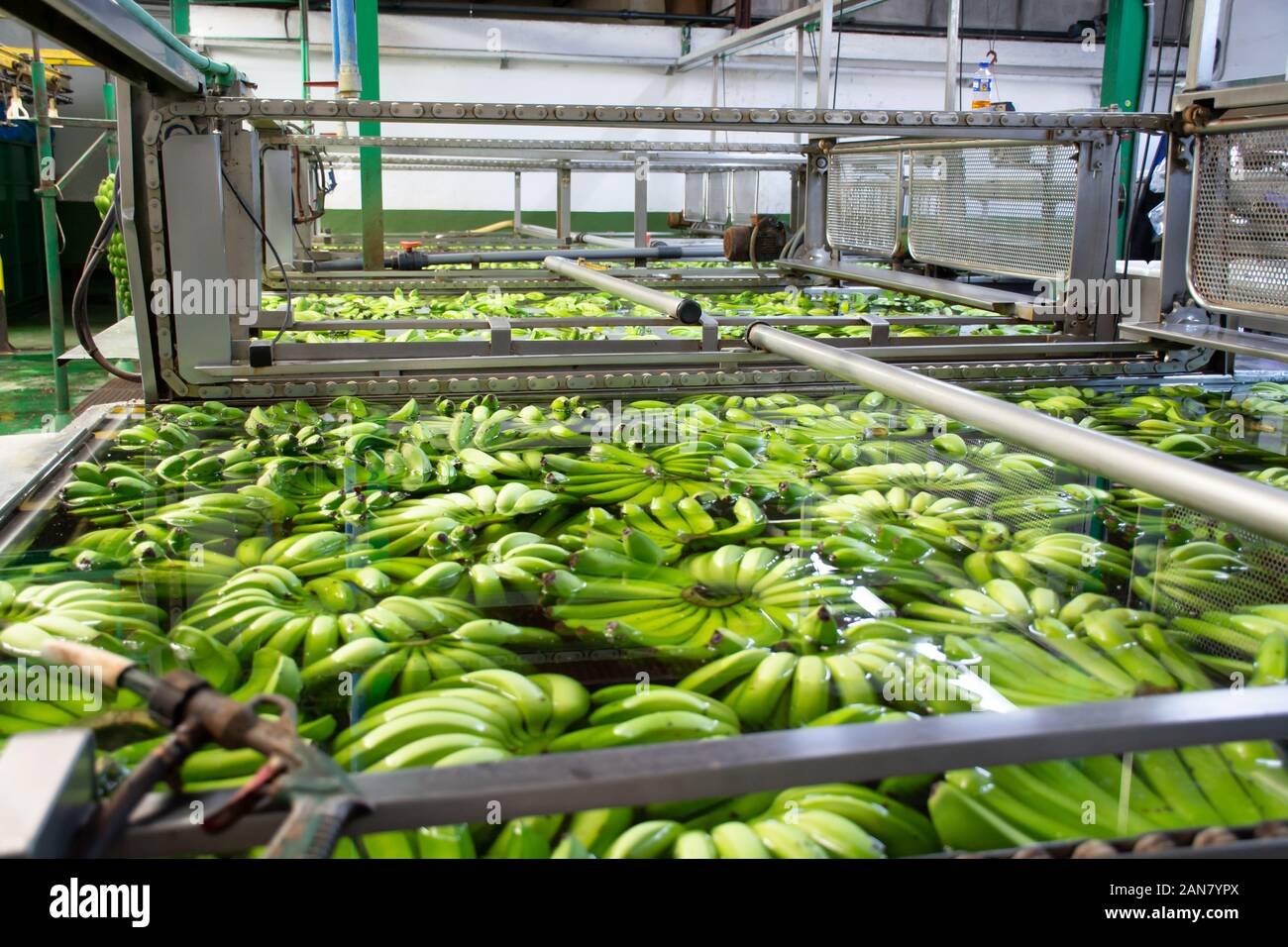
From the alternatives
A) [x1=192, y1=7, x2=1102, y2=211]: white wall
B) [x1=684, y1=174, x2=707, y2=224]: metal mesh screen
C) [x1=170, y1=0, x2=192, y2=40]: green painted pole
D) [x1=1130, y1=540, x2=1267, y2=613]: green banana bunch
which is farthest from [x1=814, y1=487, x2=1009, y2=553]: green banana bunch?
[x1=684, y1=174, x2=707, y2=224]: metal mesh screen

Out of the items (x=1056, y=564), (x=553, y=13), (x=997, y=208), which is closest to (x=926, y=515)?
(x=1056, y=564)

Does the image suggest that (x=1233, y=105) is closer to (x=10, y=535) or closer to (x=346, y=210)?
(x=10, y=535)

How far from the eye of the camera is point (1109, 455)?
1472mm

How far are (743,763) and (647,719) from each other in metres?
0.51

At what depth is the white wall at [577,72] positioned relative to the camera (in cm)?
1112

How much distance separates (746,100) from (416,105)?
1017 cm

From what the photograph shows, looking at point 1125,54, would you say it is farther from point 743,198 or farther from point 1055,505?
point 1055,505

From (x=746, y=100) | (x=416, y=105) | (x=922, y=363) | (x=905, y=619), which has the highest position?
(x=746, y=100)

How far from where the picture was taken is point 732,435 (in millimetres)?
2871

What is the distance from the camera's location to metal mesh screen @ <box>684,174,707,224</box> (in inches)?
451

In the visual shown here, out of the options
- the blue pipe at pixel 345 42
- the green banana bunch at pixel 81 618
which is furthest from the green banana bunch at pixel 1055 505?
the blue pipe at pixel 345 42

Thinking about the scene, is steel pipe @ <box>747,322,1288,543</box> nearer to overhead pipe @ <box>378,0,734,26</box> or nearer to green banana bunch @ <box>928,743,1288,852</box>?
green banana bunch @ <box>928,743,1288,852</box>
